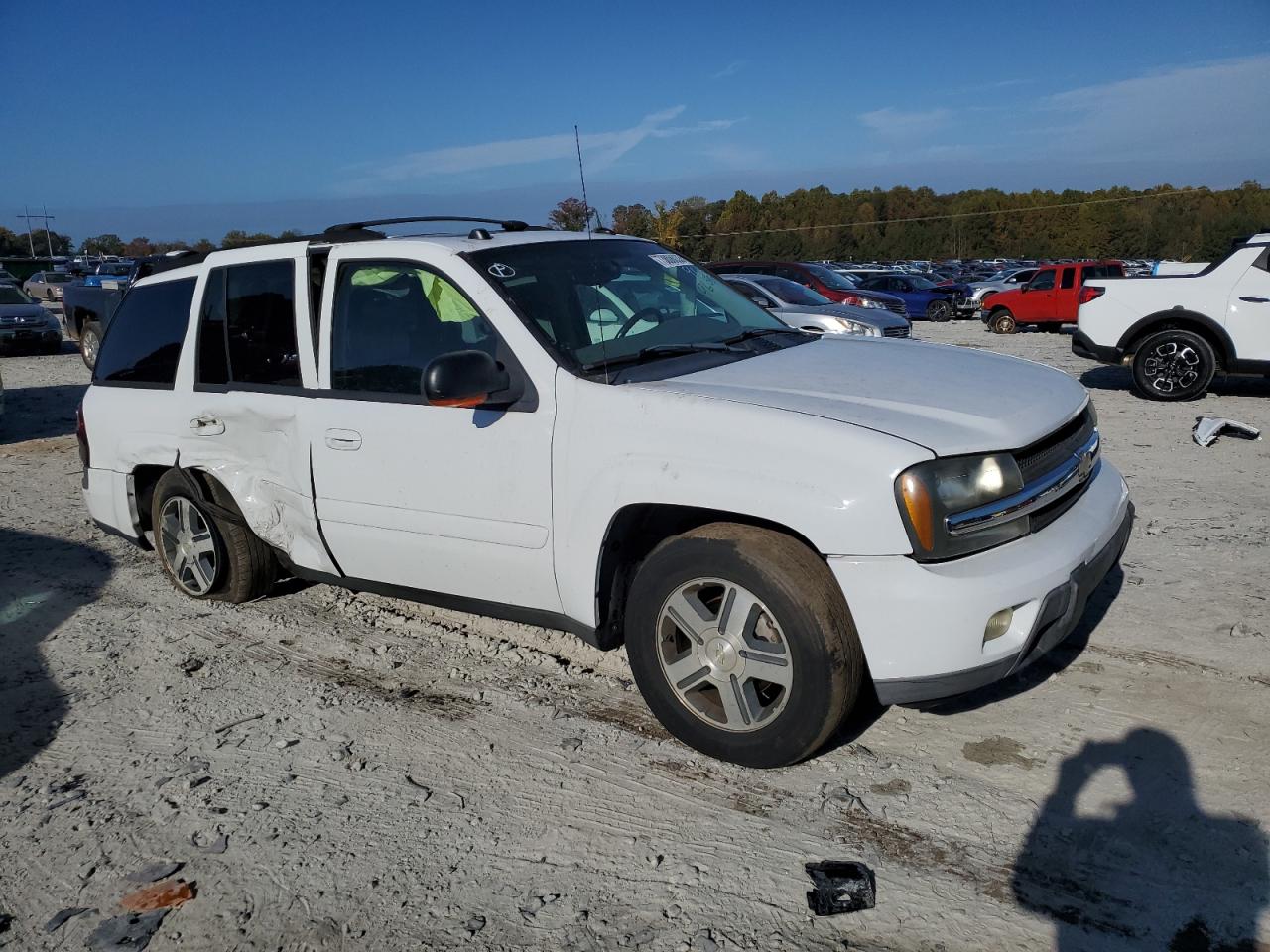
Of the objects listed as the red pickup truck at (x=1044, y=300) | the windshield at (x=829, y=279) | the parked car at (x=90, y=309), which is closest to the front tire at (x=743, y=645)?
the parked car at (x=90, y=309)

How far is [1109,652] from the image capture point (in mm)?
4156

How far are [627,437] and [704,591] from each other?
588mm

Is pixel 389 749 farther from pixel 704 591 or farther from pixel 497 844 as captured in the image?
pixel 704 591

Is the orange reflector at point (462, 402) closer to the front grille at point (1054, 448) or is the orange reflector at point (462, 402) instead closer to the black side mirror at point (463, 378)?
the black side mirror at point (463, 378)

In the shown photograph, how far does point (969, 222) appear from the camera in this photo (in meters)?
88.0

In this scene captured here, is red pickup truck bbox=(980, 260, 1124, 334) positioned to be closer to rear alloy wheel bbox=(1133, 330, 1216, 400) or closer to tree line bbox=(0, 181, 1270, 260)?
rear alloy wheel bbox=(1133, 330, 1216, 400)

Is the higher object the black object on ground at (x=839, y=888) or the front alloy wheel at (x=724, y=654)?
the front alloy wheel at (x=724, y=654)

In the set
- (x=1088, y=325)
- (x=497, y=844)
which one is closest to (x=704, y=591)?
(x=497, y=844)

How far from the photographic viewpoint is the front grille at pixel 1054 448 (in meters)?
3.22

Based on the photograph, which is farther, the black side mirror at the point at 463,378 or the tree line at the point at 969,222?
the tree line at the point at 969,222

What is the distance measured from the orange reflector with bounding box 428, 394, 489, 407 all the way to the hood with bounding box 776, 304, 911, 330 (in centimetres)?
959

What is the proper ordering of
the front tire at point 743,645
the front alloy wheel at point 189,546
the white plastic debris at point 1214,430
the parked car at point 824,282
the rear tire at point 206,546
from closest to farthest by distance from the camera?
the front tire at point 743,645
the rear tire at point 206,546
the front alloy wheel at point 189,546
the white plastic debris at point 1214,430
the parked car at point 824,282

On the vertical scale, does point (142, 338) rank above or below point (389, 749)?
above

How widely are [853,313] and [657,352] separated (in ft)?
31.9
